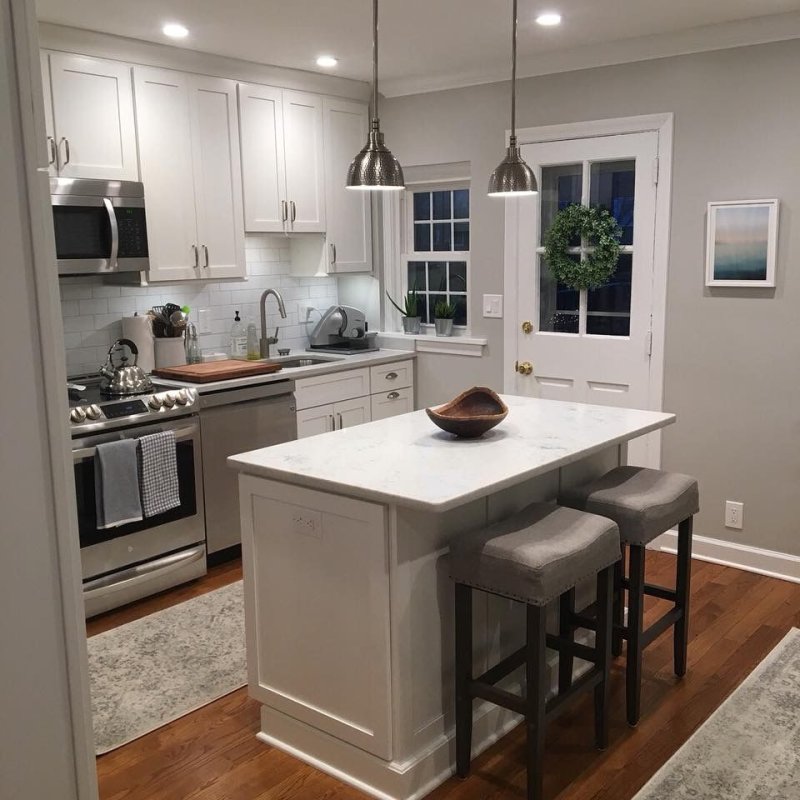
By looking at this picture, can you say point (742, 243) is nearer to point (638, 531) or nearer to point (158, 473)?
point (638, 531)

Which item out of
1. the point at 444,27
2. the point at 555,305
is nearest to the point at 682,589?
the point at 555,305

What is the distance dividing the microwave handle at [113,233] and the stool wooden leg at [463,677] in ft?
7.94

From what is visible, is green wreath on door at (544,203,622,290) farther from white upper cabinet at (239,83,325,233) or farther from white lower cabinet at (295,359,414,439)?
white upper cabinet at (239,83,325,233)

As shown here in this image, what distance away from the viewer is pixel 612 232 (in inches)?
175

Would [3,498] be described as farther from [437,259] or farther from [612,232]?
[437,259]

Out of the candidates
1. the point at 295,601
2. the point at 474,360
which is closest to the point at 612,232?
the point at 474,360

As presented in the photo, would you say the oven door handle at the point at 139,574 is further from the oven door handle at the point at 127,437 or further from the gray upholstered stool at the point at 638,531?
the gray upholstered stool at the point at 638,531

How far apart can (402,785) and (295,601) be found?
24.3 inches

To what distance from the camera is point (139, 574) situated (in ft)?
12.9

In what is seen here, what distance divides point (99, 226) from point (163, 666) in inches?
78.3

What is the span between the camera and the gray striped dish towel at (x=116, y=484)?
3.68 meters

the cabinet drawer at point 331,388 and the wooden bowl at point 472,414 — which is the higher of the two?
the wooden bowl at point 472,414

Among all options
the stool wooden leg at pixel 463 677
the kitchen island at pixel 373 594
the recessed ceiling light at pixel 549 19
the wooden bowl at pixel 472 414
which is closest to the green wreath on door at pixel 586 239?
the recessed ceiling light at pixel 549 19

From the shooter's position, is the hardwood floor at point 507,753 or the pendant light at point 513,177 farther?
the pendant light at point 513,177
